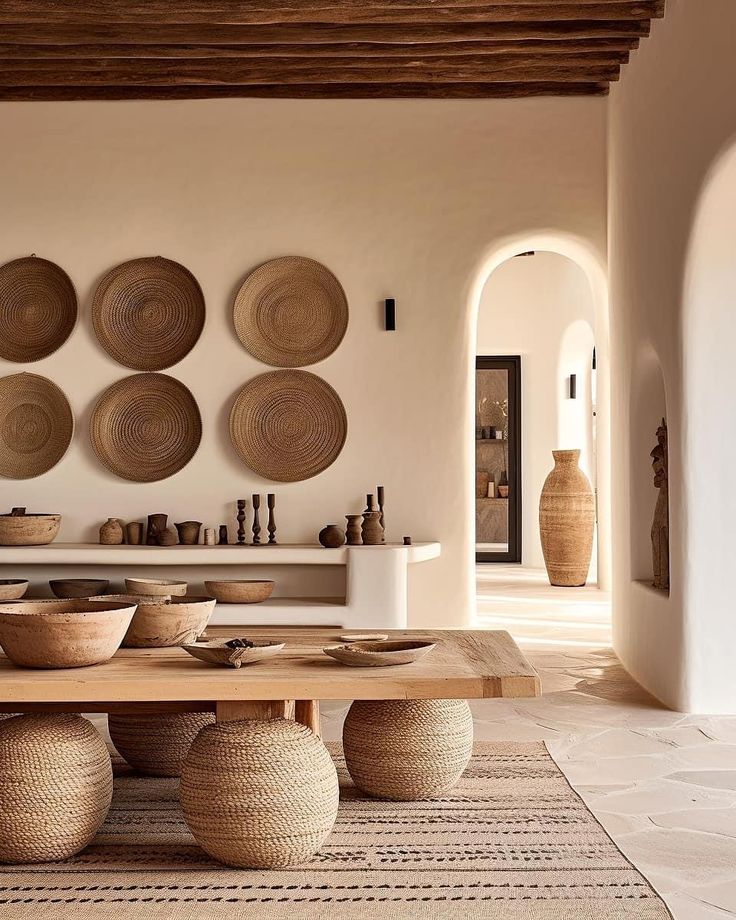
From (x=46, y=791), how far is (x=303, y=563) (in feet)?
10.7

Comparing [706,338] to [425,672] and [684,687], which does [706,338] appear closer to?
[684,687]

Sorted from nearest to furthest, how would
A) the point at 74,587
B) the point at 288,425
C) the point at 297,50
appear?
the point at 74,587
the point at 297,50
the point at 288,425

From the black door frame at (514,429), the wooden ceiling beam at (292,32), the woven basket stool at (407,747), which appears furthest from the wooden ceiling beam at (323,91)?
the black door frame at (514,429)

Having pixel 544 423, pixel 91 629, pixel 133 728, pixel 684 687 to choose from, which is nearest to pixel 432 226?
pixel 684 687

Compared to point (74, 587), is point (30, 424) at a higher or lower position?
higher

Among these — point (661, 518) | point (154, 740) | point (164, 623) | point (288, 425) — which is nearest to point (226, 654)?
point (164, 623)

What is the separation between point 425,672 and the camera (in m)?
2.71

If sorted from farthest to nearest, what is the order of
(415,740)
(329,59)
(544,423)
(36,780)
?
(544,423), (329,59), (415,740), (36,780)

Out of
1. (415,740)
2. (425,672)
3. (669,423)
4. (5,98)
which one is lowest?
(415,740)

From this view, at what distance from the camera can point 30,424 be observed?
641 cm

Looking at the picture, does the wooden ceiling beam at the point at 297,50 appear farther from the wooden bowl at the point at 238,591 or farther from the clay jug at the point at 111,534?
the wooden bowl at the point at 238,591

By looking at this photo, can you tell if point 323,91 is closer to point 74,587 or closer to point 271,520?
point 271,520

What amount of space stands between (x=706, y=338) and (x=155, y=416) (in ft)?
11.0

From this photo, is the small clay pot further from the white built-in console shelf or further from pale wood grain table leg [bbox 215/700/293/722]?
pale wood grain table leg [bbox 215/700/293/722]
